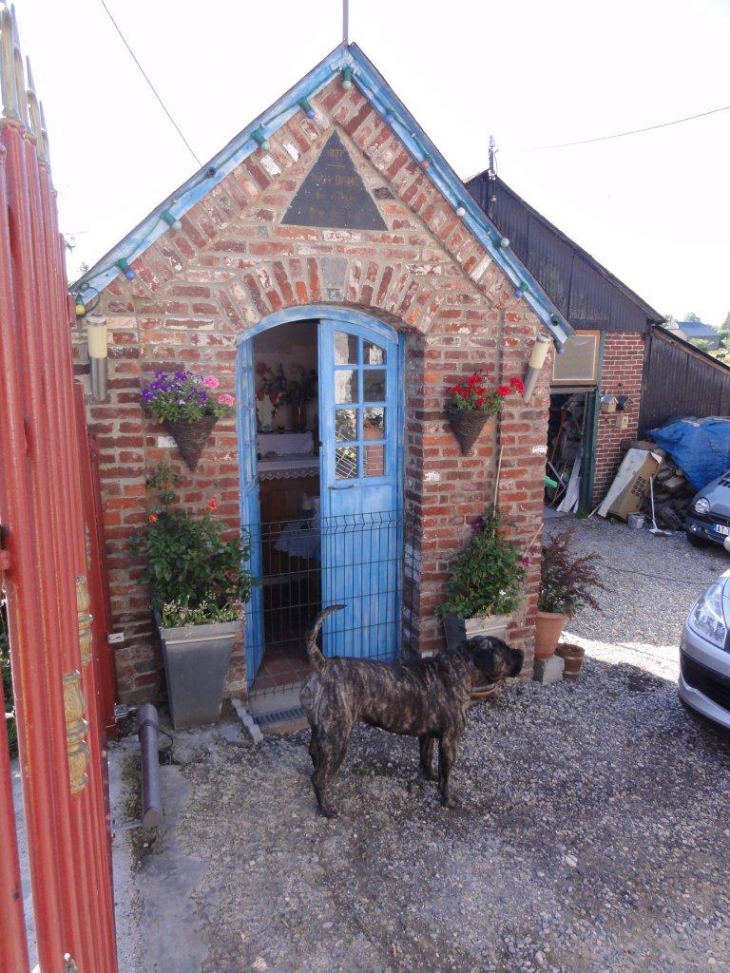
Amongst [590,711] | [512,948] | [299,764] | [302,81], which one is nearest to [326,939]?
[512,948]

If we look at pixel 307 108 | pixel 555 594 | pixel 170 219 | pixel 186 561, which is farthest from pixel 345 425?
pixel 555 594

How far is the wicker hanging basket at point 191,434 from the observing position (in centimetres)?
411

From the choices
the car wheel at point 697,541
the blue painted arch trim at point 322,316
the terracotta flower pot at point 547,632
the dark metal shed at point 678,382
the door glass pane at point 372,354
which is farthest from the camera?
the dark metal shed at point 678,382

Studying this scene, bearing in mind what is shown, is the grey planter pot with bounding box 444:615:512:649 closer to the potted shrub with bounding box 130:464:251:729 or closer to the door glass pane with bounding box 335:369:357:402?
the potted shrub with bounding box 130:464:251:729

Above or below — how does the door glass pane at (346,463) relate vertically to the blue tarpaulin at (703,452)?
above

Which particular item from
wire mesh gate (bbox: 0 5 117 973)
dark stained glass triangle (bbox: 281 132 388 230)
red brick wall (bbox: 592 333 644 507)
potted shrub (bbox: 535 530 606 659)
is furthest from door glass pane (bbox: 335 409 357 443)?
red brick wall (bbox: 592 333 644 507)

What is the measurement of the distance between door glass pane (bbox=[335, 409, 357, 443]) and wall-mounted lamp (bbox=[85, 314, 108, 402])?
1716 mm

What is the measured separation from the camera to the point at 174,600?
4180 millimetres

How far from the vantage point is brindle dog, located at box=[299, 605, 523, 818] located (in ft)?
11.9

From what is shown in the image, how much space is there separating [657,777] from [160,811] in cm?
313

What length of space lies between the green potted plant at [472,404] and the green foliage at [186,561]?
5.98 feet

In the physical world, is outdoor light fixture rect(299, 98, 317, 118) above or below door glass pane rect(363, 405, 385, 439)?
above

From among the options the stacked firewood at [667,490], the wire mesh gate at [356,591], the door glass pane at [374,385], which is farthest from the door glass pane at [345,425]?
the stacked firewood at [667,490]

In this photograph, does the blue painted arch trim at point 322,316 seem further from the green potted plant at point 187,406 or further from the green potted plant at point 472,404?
the green potted plant at point 472,404
